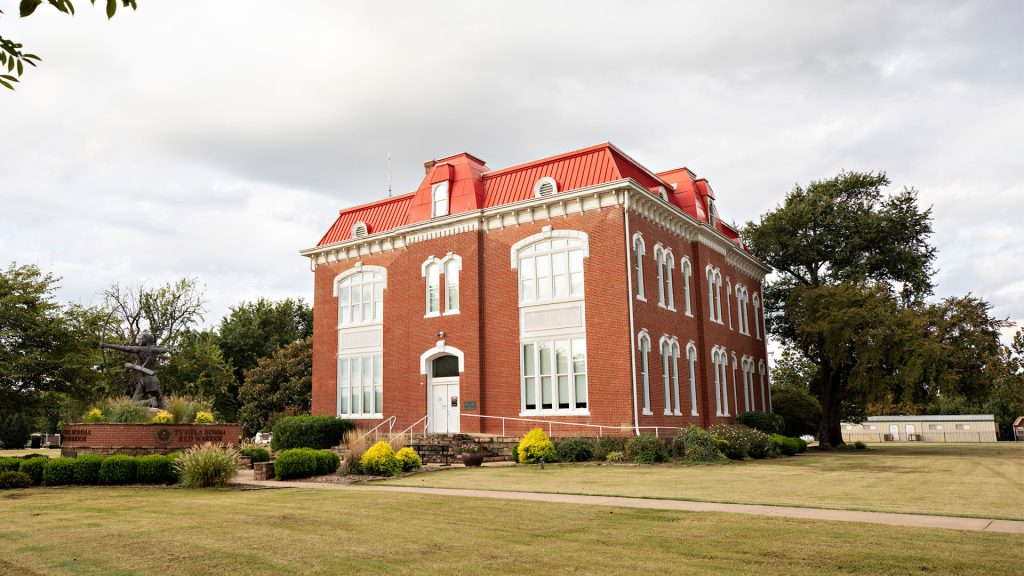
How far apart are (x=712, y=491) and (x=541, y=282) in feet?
46.5

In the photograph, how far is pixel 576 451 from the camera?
22859mm

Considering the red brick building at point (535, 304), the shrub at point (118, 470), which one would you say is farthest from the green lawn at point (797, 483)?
the shrub at point (118, 470)

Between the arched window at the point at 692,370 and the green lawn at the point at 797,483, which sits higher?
the arched window at the point at 692,370

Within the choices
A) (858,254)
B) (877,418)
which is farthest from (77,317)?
(877,418)

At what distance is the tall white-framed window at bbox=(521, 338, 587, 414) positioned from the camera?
2558 centimetres

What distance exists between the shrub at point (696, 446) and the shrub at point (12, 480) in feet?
58.3

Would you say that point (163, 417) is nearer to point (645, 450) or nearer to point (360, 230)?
point (360, 230)

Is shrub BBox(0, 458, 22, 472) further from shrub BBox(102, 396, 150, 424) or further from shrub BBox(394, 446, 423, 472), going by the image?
shrub BBox(394, 446, 423, 472)

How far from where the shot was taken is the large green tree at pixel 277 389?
41.9 metres

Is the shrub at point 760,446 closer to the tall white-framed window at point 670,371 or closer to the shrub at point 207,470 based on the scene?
the tall white-framed window at point 670,371

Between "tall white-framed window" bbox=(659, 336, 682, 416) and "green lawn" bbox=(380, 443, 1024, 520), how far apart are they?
448 cm

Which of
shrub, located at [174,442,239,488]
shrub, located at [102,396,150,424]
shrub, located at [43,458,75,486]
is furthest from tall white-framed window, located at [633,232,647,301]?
shrub, located at [43,458,75,486]

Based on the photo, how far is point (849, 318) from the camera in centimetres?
3291

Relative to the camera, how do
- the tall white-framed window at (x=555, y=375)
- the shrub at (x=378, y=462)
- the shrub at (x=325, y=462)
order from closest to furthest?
the shrub at (x=378, y=462) < the shrub at (x=325, y=462) < the tall white-framed window at (x=555, y=375)
